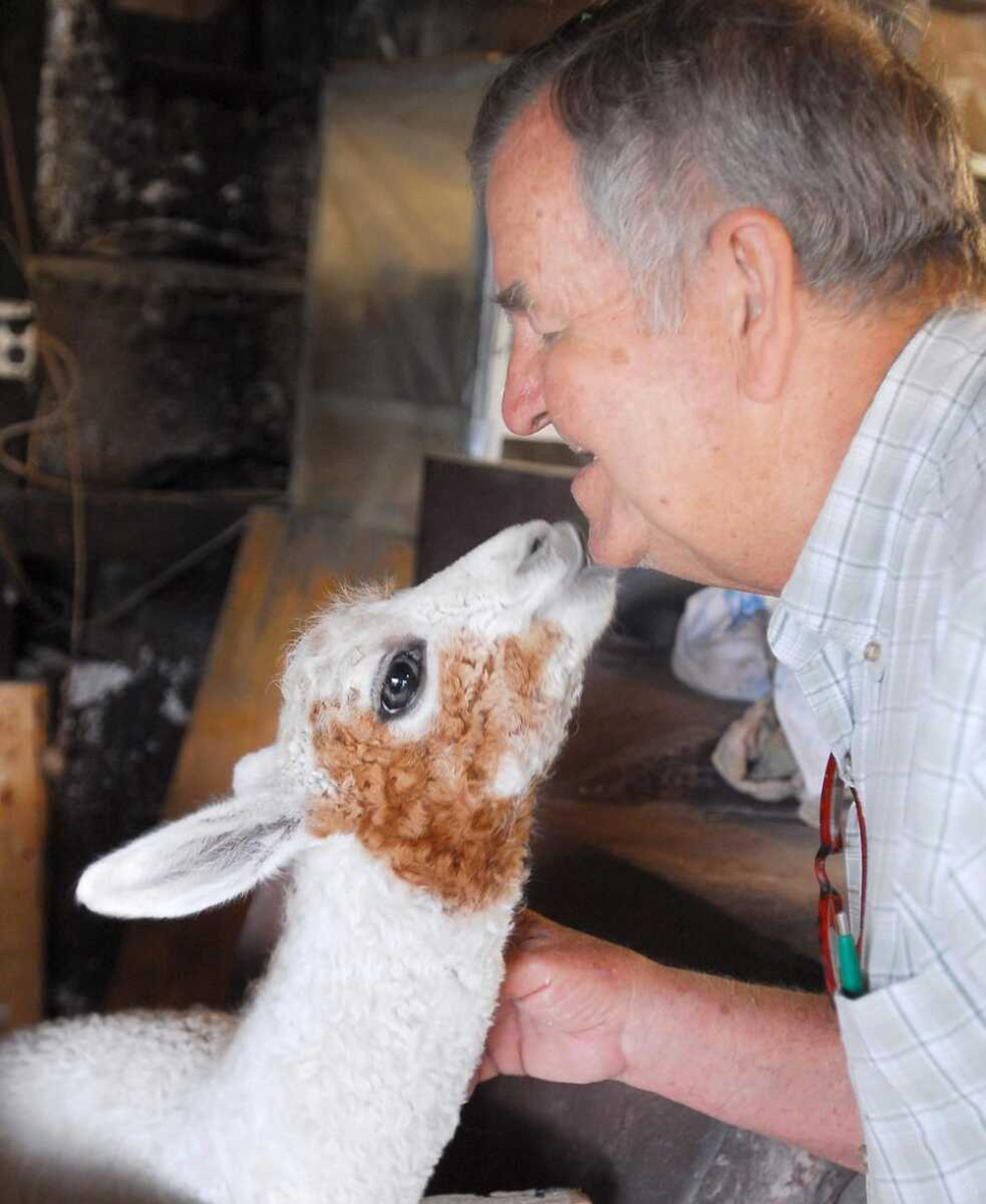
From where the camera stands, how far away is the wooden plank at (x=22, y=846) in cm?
236

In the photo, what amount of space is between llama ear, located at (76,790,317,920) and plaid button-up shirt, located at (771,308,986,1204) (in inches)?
24.2

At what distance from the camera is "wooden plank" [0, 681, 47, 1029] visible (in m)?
2.36

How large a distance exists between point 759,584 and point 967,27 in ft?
5.40

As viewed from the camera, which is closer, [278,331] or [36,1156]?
[36,1156]

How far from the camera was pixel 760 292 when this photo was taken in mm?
1080

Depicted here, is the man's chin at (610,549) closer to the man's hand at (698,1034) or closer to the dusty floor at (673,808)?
the dusty floor at (673,808)

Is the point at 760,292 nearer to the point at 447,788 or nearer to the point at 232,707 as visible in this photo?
the point at 447,788

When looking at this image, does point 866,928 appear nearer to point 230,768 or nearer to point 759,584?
point 759,584

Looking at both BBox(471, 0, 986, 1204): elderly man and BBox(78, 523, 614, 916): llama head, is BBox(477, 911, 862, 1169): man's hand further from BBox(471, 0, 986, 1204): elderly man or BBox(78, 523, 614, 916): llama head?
BBox(471, 0, 986, 1204): elderly man

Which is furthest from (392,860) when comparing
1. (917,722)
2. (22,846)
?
(22,846)

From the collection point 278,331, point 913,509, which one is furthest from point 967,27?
point 278,331

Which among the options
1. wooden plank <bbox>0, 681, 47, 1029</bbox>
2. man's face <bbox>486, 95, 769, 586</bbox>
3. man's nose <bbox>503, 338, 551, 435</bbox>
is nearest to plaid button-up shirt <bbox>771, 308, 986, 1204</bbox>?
man's face <bbox>486, 95, 769, 586</bbox>

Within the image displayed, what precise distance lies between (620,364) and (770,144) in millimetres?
227

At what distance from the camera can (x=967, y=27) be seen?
237 centimetres
